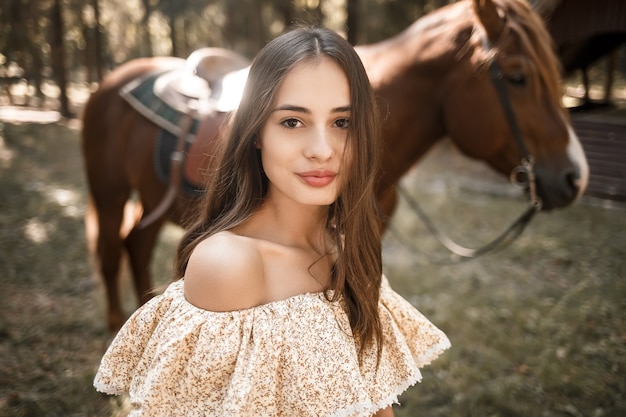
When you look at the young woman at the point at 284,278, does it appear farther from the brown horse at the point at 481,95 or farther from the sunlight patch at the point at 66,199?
the sunlight patch at the point at 66,199

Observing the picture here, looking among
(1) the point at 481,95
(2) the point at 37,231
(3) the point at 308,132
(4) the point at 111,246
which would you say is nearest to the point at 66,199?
(2) the point at 37,231

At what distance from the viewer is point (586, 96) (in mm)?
7887

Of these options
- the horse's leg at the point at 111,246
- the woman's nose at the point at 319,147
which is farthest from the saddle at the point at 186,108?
the woman's nose at the point at 319,147

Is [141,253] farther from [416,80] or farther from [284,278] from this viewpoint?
[284,278]

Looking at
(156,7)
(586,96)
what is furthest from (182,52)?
(586,96)

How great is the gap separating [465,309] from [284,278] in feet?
8.87

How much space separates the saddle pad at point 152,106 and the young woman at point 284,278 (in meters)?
1.49

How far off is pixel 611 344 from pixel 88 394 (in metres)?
2.63

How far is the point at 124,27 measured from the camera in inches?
292

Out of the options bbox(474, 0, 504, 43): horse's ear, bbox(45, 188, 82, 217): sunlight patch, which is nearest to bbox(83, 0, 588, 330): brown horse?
bbox(474, 0, 504, 43): horse's ear

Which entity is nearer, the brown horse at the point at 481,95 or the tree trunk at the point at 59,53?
the brown horse at the point at 481,95

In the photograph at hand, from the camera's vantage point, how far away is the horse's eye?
2072 millimetres

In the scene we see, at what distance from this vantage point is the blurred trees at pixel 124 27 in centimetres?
276

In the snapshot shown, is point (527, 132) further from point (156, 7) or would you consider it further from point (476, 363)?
point (156, 7)
